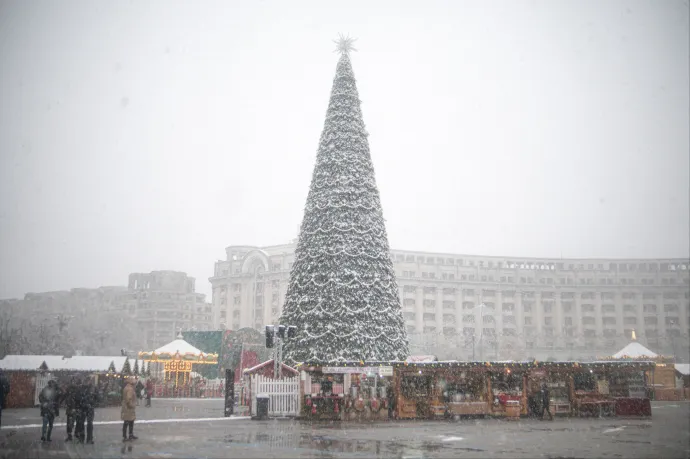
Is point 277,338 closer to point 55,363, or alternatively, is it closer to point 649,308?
point 55,363

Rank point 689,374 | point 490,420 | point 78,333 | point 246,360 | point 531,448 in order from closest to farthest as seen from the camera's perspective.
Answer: point 531,448 → point 490,420 → point 246,360 → point 689,374 → point 78,333

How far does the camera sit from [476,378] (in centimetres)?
2839

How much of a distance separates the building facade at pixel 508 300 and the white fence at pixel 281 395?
7837 centimetres

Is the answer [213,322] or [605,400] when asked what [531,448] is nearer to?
[605,400]

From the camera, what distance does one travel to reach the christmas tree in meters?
29.2

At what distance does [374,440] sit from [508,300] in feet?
341

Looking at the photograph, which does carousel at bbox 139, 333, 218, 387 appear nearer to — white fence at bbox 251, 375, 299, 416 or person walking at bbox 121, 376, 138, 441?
white fence at bbox 251, 375, 299, 416

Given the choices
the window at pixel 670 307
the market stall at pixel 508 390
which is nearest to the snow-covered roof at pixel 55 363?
the market stall at pixel 508 390

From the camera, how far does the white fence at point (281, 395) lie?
27.3m

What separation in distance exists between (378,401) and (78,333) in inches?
3991

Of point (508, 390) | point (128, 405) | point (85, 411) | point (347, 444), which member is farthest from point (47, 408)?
point (508, 390)

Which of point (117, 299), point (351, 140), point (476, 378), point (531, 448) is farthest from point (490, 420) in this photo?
point (117, 299)

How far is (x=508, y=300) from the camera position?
116 m

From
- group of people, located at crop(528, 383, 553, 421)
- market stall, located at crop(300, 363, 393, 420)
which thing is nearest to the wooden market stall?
→ group of people, located at crop(528, 383, 553, 421)
